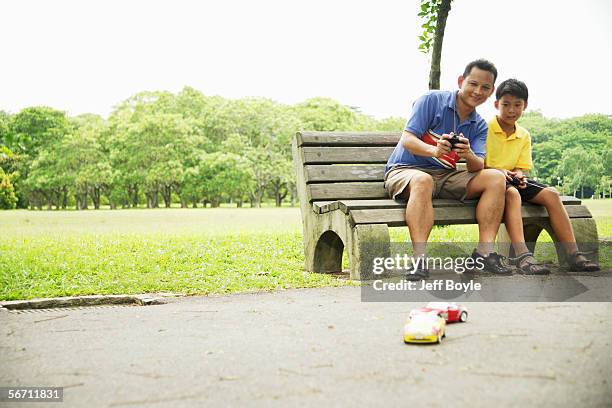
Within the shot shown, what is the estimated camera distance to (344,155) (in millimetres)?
5688

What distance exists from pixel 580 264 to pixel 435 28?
510 centimetres

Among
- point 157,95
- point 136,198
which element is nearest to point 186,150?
point 136,198

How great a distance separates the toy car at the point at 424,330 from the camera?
8.66ft

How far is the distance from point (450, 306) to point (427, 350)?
56 centimetres

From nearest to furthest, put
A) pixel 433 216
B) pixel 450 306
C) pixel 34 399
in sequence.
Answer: pixel 34 399 < pixel 450 306 < pixel 433 216

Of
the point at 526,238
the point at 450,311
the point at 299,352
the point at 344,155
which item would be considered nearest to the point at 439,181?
the point at 344,155

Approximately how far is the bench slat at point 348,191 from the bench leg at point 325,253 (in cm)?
31

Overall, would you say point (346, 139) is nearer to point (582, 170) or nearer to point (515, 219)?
point (515, 219)

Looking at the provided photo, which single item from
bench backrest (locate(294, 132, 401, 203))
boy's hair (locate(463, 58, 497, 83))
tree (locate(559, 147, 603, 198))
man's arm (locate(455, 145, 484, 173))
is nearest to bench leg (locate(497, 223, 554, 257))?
Answer: man's arm (locate(455, 145, 484, 173))

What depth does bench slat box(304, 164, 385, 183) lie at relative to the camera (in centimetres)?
548

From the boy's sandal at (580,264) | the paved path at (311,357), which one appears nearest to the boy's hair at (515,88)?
the boy's sandal at (580,264)

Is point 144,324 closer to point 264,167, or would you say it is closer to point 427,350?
point 427,350

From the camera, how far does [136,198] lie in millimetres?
45719

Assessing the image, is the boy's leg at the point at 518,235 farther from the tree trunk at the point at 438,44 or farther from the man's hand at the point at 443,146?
the tree trunk at the point at 438,44
